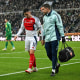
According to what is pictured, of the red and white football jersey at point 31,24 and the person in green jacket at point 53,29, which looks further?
the red and white football jersey at point 31,24

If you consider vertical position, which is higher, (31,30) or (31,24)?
(31,24)

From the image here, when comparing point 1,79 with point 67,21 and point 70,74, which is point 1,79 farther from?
point 67,21

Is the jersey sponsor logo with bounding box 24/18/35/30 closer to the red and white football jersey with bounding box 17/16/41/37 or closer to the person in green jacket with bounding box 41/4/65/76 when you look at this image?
the red and white football jersey with bounding box 17/16/41/37

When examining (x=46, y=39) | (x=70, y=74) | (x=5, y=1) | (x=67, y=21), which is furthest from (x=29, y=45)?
(x=5, y=1)

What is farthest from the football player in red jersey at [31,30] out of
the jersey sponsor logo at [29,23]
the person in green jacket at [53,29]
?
the person in green jacket at [53,29]

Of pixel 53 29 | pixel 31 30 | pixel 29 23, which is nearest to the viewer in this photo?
pixel 53 29

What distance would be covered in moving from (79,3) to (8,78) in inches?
1658

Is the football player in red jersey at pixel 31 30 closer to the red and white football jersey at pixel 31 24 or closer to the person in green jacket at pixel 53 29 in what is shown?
the red and white football jersey at pixel 31 24

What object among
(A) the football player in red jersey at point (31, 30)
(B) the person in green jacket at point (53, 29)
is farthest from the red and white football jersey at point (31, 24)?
(B) the person in green jacket at point (53, 29)

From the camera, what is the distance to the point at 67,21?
49031mm

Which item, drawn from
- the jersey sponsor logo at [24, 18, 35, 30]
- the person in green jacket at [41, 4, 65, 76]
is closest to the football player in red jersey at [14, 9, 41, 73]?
the jersey sponsor logo at [24, 18, 35, 30]

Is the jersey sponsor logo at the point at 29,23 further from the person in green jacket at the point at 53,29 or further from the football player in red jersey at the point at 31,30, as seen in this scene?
the person in green jacket at the point at 53,29

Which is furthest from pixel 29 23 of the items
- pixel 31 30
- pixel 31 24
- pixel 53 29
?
pixel 53 29

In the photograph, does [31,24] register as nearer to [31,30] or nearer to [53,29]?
[31,30]
